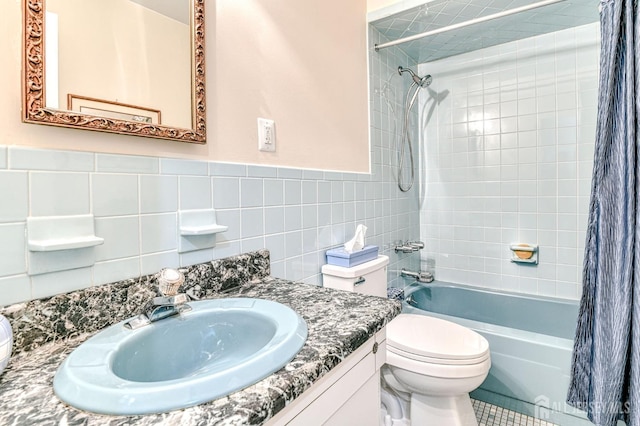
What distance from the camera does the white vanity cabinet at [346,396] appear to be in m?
0.53

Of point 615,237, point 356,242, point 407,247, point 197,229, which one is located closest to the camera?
point 197,229

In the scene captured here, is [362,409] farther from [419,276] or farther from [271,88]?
[419,276]

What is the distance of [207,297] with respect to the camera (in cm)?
88

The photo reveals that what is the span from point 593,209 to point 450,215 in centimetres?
124

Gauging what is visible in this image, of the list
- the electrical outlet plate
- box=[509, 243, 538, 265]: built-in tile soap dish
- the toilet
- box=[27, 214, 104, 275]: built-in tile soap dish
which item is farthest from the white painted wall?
box=[509, 243, 538, 265]: built-in tile soap dish

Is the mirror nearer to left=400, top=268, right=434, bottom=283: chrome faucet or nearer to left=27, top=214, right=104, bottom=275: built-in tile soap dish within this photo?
left=27, top=214, right=104, bottom=275: built-in tile soap dish

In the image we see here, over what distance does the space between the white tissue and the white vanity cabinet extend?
62 centimetres

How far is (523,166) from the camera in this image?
2.11 meters

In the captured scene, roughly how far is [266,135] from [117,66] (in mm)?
469

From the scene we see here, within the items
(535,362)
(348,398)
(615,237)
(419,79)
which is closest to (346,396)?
(348,398)

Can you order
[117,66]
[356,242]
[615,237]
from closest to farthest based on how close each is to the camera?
[117,66] < [615,237] < [356,242]

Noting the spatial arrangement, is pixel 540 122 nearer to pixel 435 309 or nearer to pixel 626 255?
pixel 626 255

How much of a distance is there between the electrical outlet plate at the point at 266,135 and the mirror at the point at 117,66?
0.23m

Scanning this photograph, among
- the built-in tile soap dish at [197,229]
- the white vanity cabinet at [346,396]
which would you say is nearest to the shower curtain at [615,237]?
the white vanity cabinet at [346,396]
